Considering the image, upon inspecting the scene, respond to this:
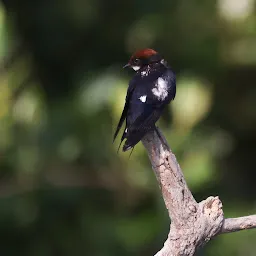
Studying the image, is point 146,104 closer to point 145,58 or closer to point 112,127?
point 145,58

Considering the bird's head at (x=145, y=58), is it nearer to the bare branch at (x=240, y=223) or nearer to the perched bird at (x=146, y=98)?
the perched bird at (x=146, y=98)

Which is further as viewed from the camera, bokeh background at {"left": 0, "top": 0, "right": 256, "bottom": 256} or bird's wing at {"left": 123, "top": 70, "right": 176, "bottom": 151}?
bokeh background at {"left": 0, "top": 0, "right": 256, "bottom": 256}

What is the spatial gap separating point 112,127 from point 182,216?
4.37 ft

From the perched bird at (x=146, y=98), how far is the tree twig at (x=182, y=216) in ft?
0.15

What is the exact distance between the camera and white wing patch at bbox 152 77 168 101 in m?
1.47

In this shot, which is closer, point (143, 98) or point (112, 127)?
point (143, 98)

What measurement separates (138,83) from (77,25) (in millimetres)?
2067

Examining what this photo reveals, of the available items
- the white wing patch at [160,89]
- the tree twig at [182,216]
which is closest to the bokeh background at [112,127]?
the white wing patch at [160,89]

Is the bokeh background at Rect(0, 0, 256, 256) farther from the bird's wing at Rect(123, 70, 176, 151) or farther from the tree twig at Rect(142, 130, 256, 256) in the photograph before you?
the tree twig at Rect(142, 130, 256, 256)

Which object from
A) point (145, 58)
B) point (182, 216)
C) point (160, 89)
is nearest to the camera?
point (182, 216)

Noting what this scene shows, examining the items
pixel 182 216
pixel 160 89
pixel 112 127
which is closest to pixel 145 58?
pixel 160 89

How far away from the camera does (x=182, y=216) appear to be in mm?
1370

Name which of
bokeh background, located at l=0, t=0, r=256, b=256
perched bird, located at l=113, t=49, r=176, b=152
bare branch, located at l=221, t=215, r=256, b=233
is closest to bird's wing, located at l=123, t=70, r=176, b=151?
perched bird, located at l=113, t=49, r=176, b=152

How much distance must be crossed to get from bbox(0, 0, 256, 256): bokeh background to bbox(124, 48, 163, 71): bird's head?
91 cm
